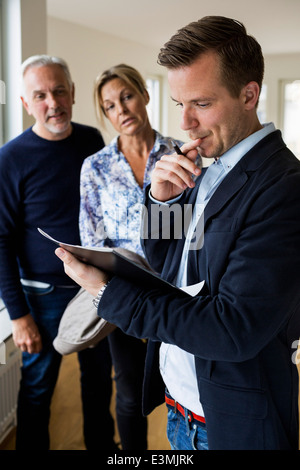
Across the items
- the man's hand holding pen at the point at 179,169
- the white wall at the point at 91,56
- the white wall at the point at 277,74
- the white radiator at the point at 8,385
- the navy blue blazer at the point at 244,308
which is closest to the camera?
the navy blue blazer at the point at 244,308

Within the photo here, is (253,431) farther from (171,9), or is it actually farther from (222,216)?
(171,9)

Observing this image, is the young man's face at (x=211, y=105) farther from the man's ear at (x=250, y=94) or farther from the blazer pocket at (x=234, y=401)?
the blazer pocket at (x=234, y=401)

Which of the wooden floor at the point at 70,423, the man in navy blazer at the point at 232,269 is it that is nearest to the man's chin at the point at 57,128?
the man in navy blazer at the point at 232,269

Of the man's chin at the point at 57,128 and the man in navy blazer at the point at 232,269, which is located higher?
the man's chin at the point at 57,128

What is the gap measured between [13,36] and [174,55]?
180 cm

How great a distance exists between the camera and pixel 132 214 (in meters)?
1.73

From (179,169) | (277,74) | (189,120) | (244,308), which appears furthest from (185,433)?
(277,74)

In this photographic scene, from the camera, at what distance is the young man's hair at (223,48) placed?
903 mm

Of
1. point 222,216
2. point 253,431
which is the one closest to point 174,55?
point 222,216

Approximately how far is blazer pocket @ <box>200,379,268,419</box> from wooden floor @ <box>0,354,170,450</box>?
58.6 inches

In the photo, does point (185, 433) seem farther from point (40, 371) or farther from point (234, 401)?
point (40, 371)

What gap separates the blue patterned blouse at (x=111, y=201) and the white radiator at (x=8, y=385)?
0.82 meters

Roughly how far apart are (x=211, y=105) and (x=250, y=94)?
0.08 m

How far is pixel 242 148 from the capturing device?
3.16ft
